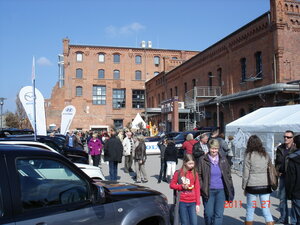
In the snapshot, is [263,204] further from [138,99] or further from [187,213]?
[138,99]

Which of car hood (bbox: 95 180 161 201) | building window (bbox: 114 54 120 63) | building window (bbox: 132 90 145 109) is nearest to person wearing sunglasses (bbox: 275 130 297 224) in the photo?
car hood (bbox: 95 180 161 201)

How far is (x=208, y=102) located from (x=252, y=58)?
710cm

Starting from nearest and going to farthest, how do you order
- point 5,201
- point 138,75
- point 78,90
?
point 5,201 < point 78,90 < point 138,75

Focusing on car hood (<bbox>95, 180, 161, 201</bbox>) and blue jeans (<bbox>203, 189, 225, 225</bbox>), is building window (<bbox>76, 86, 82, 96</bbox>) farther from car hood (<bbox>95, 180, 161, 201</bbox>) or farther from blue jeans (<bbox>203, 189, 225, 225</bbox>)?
car hood (<bbox>95, 180, 161, 201</bbox>)

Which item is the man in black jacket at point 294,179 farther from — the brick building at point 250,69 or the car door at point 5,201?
the brick building at point 250,69

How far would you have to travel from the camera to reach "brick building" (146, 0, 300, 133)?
1961 centimetres

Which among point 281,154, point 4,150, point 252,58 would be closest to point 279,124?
point 281,154

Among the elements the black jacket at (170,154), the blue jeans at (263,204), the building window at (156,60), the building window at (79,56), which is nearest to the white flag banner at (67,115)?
the black jacket at (170,154)

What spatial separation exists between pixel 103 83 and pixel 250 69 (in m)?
34.9

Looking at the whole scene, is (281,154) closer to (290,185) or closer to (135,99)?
(290,185)

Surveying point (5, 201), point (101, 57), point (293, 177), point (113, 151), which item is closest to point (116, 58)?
point (101, 57)

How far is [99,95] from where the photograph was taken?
5391 centimetres

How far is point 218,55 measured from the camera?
92.4 feet

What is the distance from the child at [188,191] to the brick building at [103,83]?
4712cm
